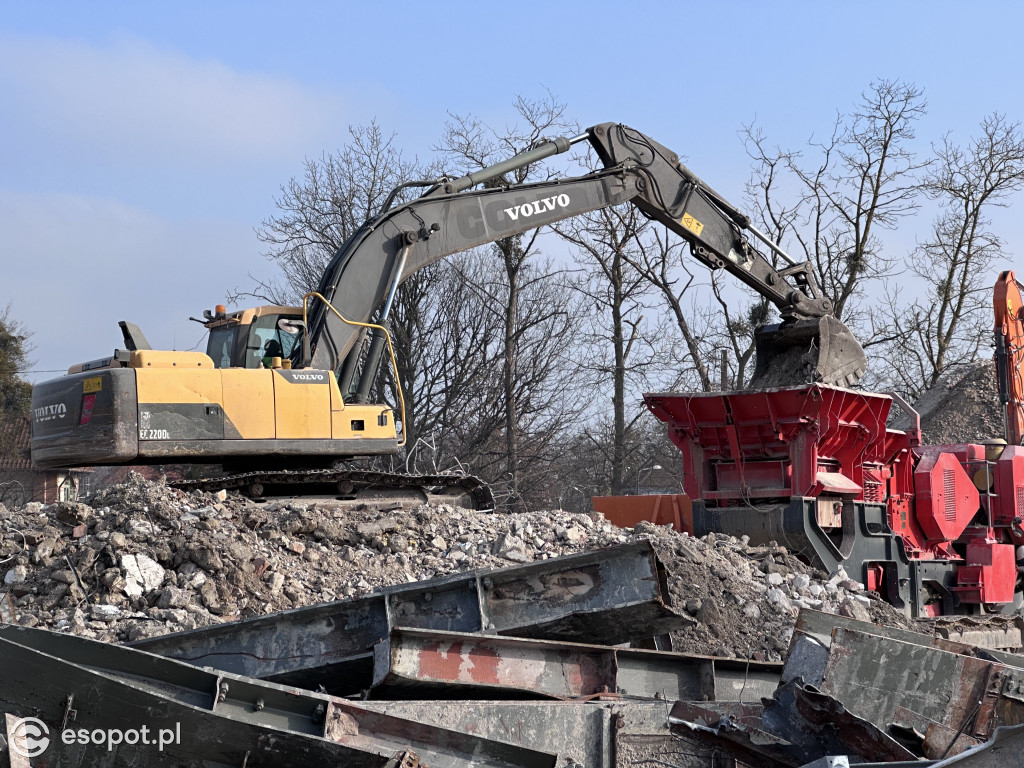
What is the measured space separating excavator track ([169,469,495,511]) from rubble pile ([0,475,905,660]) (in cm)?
41

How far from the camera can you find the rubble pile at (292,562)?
762 centimetres

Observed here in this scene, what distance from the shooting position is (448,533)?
30.7ft

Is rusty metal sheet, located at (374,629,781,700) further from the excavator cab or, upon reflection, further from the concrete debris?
the excavator cab

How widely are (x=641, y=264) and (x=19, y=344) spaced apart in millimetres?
20119

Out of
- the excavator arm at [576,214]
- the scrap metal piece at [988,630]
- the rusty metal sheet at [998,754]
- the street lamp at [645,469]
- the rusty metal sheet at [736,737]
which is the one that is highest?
the excavator arm at [576,214]

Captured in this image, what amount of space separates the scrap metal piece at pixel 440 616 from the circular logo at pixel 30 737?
163 cm

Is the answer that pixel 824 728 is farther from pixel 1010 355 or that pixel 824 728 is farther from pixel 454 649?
pixel 1010 355

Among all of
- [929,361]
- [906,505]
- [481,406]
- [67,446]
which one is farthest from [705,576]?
[929,361]

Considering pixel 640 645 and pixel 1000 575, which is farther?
pixel 1000 575

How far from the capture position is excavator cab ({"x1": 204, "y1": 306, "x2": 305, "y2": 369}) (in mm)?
10070

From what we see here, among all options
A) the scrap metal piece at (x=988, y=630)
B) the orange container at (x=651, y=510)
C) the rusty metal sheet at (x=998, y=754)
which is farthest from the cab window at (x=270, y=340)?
the rusty metal sheet at (x=998, y=754)

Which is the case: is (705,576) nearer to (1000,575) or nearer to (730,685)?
(730,685)

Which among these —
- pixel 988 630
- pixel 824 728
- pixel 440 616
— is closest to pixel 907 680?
pixel 824 728

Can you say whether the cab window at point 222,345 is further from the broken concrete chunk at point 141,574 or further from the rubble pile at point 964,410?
the rubble pile at point 964,410
